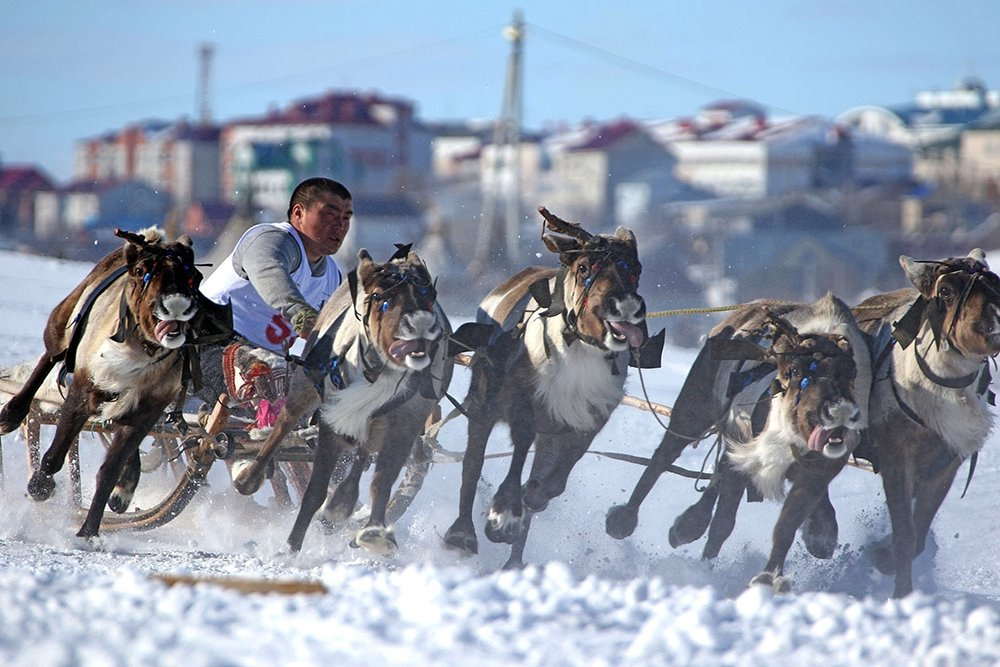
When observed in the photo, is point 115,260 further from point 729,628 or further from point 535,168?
point 535,168

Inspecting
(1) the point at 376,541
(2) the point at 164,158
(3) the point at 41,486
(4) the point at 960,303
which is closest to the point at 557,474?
(1) the point at 376,541

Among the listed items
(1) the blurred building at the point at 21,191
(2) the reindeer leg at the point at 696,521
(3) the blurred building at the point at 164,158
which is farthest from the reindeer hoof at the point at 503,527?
(1) the blurred building at the point at 21,191

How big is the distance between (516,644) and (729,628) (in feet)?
2.38

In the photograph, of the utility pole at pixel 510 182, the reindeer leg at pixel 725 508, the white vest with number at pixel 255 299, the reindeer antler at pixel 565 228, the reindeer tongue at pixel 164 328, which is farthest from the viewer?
the utility pole at pixel 510 182

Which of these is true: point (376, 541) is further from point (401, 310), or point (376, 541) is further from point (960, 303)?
point (960, 303)

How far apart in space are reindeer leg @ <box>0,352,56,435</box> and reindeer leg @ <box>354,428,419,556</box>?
1550 mm

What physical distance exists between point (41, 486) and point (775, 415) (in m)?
3.23

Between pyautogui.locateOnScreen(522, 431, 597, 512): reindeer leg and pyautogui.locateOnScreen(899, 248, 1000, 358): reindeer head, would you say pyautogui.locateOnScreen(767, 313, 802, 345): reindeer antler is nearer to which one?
pyautogui.locateOnScreen(899, 248, 1000, 358): reindeer head

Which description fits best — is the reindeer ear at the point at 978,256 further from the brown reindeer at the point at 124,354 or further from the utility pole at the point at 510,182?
the utility pole at the point at 510,182

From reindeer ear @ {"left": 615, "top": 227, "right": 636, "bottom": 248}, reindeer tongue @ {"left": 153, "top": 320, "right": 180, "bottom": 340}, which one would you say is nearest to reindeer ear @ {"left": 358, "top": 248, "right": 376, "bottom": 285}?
reindeer tongue @ {"left": 153, "top": 320, "right": 180, "bottom": 340}

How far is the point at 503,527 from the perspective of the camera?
672 cm

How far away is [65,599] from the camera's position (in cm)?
474

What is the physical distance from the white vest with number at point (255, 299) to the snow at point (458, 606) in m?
0.98

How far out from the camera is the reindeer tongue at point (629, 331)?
6.46 metres
